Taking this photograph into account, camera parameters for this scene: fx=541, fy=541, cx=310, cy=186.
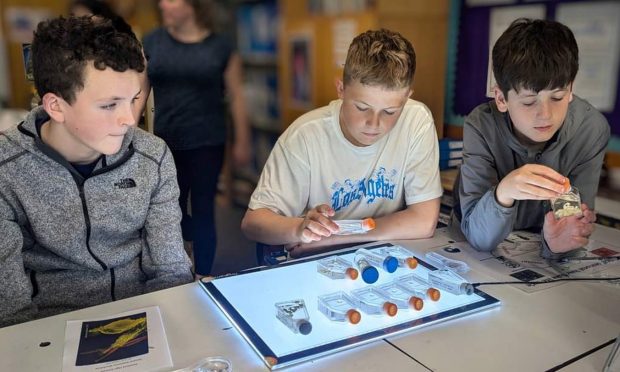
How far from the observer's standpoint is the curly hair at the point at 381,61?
128 centimetres

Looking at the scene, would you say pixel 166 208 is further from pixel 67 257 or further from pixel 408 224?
pixel 408 224

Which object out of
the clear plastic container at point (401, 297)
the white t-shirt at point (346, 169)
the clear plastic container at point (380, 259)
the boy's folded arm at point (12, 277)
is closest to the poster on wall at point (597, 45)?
the white t-shirt at point (346, 169)

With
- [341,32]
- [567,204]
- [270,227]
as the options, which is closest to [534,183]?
[567,204]

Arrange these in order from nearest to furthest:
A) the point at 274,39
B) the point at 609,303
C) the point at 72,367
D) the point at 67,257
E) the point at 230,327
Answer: the point at 72,367 → the point at 230,327 → the point at 609,303 → the point at 67,257 → the point at 274,39

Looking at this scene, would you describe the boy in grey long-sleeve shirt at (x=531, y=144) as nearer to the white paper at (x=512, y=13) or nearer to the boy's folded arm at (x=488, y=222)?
the boy's folded arm at (x=488, y=222)

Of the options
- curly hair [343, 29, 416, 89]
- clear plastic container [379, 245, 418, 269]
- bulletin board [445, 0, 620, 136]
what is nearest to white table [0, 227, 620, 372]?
clear plastic container [379, 245, 418, 269]

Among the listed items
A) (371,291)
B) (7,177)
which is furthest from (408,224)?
(7,177)

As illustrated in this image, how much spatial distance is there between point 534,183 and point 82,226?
0.90 meters

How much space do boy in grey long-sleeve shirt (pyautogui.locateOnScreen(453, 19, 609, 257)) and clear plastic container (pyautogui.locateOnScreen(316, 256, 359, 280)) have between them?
0.33m

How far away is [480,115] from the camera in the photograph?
1356 mm

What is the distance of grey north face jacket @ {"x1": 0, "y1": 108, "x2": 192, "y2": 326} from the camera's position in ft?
3.40

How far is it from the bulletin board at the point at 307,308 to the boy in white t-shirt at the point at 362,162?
0.75 feet

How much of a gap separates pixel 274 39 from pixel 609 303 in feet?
9.45

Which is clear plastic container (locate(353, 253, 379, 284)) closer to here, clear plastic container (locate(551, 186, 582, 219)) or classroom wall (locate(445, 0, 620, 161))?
clear plastic container (locate(551, 186, 582, 219))
